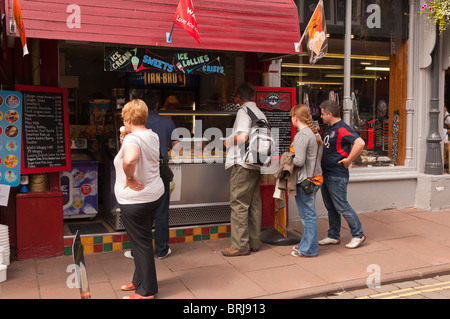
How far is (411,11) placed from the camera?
8305 mm

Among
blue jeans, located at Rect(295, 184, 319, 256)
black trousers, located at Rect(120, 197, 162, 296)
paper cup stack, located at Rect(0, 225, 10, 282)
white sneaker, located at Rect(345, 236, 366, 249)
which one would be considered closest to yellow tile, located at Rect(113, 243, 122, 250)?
paper cup stack, located at Rect(0, 225, 10, 282)

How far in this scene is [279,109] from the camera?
22.1 ft

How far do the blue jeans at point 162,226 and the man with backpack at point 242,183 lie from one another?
2.33 feet

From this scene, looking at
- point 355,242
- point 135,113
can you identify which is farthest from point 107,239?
point 355,242

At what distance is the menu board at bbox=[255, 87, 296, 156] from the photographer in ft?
21.8

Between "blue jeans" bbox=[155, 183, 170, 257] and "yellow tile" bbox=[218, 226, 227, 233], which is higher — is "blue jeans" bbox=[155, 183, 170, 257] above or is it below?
above

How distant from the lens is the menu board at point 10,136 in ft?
17.4

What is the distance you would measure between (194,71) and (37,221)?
246 cm

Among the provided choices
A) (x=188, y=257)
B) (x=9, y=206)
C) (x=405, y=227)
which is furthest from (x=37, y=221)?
(x=405, y=227)

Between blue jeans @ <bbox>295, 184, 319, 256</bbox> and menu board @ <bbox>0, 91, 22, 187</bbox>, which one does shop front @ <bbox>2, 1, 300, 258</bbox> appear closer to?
menu board @ <bbox>0, 91, 22, 187</bbox>

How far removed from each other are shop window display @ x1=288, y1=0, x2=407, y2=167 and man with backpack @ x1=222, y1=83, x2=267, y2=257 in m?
2.08

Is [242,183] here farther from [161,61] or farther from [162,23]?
[162,23]

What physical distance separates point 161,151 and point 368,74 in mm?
4429

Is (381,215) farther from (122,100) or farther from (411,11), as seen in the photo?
(122,100)
